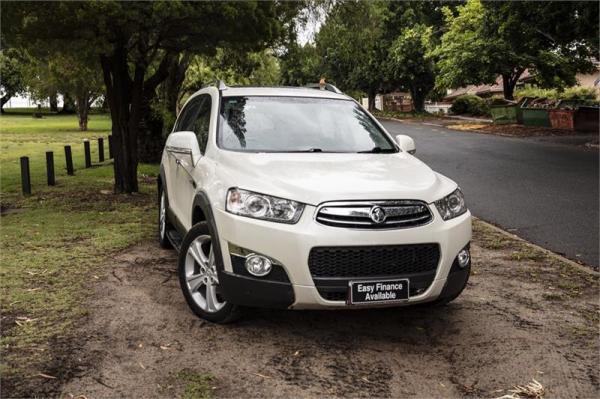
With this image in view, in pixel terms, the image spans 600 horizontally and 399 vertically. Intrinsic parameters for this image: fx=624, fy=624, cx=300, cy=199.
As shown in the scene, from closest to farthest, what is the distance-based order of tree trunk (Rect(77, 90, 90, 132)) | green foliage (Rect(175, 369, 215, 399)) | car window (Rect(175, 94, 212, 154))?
green foliage (Rect(175, 369, 215, 399)) → car window (Rect(175, 94, 212, 154)) → tree trunk (Rect(77, 90, 90, 132))

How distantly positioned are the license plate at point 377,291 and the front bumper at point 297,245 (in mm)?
96

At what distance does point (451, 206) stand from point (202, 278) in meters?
1.91

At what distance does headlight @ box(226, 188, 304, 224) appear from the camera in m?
4.05

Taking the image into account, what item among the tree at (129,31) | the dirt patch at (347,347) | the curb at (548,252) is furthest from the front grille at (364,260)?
the tree at (129,31)

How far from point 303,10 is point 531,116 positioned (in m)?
17.5

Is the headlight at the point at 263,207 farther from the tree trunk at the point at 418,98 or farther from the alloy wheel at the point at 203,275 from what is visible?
the tree trunk at the point at 418,98

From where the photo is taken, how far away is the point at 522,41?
22297 millimetres

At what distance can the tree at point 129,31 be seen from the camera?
343 inches

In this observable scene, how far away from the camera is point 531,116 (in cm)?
2966

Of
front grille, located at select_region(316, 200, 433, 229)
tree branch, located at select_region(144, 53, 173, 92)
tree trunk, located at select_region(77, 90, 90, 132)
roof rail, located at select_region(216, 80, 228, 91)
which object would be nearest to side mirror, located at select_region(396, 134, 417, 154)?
front grille, located at select_region(316, 200, 433, 229)

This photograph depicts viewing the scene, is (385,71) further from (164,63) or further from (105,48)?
(105,48)

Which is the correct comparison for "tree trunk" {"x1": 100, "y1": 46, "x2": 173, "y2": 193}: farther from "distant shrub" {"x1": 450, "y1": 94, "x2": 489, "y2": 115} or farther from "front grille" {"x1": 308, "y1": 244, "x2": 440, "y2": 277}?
"distant shrub" {"x1": 450, "y1": 94, "x2": 489, "y2": 115}

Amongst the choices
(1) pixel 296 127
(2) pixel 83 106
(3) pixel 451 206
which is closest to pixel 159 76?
(1) pixel 296 127

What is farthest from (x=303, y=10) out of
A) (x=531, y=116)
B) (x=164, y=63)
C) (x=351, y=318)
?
(x=531, y=116)
